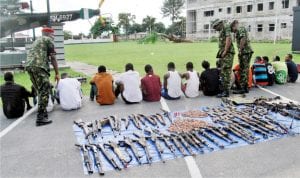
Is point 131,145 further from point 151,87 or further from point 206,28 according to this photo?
point 206,28

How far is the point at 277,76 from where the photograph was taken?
10000 mm

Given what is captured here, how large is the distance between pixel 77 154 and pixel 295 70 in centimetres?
783

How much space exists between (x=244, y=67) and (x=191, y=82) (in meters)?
1.54

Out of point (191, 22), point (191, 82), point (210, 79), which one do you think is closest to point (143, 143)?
point (191, 82)

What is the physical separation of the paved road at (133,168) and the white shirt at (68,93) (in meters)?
1.35

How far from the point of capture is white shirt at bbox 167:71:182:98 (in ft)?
26.9

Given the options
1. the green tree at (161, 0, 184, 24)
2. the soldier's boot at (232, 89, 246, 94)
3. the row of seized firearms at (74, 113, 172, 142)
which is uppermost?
the green tree at (161, 0, 184, 24)

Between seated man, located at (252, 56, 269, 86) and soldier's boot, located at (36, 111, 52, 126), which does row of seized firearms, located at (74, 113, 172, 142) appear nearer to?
soldier's boot, located at (36, 111, 52, 126)

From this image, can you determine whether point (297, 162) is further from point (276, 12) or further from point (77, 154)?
point (276, 12)

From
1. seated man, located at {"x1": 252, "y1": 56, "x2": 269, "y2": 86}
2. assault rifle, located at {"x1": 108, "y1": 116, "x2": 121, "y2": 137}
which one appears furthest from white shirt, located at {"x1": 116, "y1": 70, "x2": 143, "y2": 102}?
seated man, located at {"x1": 252, "y1": 56, "x2": 269, "y2": 86}

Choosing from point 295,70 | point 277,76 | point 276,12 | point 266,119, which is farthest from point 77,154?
point 276,12

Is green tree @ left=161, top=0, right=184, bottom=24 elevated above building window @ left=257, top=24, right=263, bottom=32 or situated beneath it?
elevated above

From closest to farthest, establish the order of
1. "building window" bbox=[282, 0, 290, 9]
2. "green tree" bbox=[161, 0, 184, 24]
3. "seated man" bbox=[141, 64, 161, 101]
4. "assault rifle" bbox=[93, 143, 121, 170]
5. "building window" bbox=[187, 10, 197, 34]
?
"assault rifle" bbox=[93, 143, 121, 170] < "seated man" bbox=[141, 64, 161, 101] < "building window" bbox=[282, 0, 290, 9] < "building window" bbox=[187, 10, 197, 34] < "green tree" bbox=[161, 0, 184, 24]

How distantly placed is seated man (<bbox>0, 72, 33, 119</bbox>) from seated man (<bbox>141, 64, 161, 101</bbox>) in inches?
104
